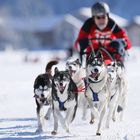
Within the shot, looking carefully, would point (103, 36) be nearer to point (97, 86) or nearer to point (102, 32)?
point (102, 32)

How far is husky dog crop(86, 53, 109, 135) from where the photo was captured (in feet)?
24.2

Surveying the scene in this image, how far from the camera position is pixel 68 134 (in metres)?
7.41

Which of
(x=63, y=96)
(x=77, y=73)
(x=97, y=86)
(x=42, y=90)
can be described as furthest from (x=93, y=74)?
(x=77, y=73)

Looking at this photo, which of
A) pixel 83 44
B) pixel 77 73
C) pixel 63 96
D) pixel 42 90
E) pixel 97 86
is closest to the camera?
pixel 63 96

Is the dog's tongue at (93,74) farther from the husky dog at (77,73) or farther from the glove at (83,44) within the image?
the glove at (83,44)

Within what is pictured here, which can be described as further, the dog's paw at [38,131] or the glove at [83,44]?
the glove at [83,44]

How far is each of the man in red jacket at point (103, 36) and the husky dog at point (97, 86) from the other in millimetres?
1567

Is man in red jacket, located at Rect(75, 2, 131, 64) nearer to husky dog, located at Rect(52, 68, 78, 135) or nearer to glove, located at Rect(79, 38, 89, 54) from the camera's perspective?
glove, located at Rect(79, 38, 89, 54)

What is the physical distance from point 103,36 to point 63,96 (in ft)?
7.29

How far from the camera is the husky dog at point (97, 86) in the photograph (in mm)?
7371

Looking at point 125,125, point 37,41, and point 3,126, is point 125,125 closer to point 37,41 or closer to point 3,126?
point 3,126

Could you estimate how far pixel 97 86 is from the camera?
7.52 metres

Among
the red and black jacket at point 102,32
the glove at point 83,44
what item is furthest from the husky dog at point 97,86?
the red and black jacket at point 102,32

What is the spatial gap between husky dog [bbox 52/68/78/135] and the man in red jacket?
1751 mm
